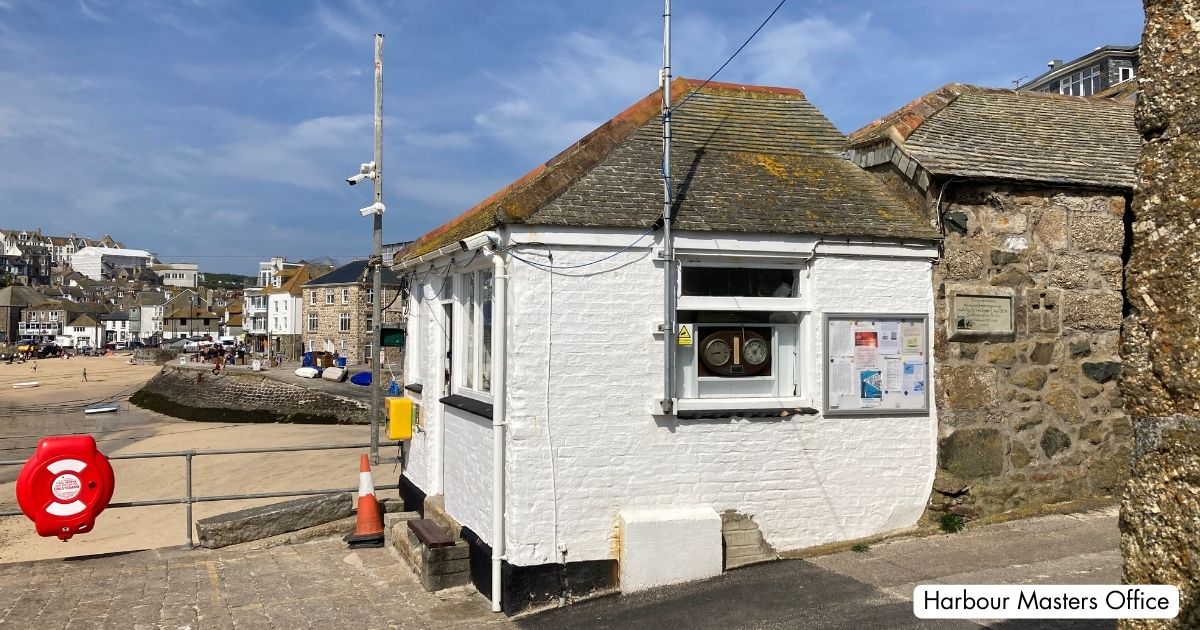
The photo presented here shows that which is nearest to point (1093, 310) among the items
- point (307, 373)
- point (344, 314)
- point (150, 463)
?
point (150, 463)

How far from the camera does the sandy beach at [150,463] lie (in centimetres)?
1357

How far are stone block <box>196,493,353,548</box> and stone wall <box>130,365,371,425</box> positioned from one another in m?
29.4

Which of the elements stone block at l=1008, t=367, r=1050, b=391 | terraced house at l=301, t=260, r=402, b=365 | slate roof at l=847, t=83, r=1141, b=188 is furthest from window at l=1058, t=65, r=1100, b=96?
terraced house at l=301, t=260, r=402, b=365

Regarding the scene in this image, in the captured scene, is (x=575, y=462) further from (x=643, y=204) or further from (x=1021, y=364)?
(x=1021, y=364)

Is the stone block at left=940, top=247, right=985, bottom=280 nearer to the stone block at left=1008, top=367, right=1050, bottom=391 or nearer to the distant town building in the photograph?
the stone block at left=1008, top=367, right=1050, bottom=391

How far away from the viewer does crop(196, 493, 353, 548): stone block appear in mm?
9500

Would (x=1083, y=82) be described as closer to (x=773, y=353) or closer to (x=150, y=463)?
(x=773, y=353)

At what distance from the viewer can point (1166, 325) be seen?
2.38 m

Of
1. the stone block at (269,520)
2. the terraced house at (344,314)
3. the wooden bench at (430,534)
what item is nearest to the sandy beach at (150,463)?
the stone block at (269,520)

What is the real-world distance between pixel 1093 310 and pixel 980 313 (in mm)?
1180

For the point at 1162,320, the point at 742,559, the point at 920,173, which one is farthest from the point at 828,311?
the point at 1162,320

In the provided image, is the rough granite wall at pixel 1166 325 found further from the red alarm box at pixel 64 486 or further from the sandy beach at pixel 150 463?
the sandy beach at pixel 150 463

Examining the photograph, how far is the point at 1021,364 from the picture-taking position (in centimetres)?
802

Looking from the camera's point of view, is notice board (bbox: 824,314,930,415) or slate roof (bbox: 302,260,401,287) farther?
slate roof (bbox: 302,260,401,287)
